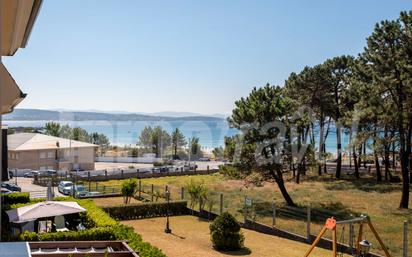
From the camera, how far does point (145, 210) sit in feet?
81.2

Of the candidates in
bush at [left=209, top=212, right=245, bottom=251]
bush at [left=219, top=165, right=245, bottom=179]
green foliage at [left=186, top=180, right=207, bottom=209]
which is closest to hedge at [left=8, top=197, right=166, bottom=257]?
bush at [left=209, top=212, right=245, bottom=251]

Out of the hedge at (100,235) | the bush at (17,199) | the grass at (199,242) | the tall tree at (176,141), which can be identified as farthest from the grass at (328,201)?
the tall tree at (176,141)

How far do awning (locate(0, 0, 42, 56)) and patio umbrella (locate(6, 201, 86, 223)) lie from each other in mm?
11950

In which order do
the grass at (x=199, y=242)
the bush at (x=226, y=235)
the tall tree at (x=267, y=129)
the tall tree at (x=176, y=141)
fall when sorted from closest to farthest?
the grass at (x=199, y=242) → the bush at (x=226, y=235) → the tall tree at (x=267, y=129) → the tall tree at (x=176, y=141)

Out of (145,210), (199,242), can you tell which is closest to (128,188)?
(145,210)

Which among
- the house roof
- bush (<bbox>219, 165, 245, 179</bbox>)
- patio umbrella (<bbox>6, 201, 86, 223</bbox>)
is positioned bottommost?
patio umbrella (<bbox>6, 201, 86, 223</bbox>)

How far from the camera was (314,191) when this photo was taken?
33.3 meters

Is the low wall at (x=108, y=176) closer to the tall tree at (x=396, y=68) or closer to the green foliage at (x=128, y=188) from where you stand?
the green foliage at (x=128, y=188)

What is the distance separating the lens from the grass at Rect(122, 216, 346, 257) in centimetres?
1619

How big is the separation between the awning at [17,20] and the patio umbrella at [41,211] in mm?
11950

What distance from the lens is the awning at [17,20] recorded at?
2076 mm

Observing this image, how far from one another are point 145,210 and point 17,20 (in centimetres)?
2315

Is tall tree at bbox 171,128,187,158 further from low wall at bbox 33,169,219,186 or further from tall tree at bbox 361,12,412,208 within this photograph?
tall tree at bbox 361,12,412,208

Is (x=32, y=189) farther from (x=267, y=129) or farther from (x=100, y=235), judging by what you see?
(x=100, y=235)
